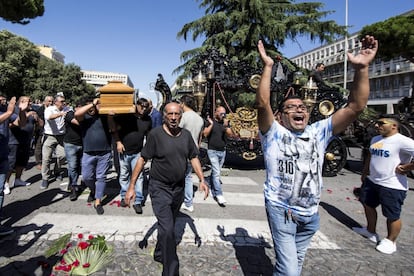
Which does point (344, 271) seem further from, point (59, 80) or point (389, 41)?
point (59, 80)

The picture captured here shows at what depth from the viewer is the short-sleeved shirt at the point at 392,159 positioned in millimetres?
3562

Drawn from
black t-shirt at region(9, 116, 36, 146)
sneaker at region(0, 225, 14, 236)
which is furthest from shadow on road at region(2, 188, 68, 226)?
black t-shirt at region(9, 116, 36, 146)

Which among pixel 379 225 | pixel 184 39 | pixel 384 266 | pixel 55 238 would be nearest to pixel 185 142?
pixel 55 238

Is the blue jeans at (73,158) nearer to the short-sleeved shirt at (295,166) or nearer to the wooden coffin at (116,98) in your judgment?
the wooden coffin at (116,98)

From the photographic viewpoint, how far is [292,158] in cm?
208

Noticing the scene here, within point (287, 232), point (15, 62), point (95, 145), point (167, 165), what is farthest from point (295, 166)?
point (15, 62)

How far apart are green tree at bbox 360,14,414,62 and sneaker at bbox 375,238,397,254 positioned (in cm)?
1354

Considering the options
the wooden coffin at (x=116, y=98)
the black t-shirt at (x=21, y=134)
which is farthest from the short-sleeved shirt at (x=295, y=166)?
the black t-shirt at (x=21, y=134)

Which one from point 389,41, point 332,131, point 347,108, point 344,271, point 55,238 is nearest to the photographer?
point 347,108

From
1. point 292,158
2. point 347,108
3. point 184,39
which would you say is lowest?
point 292,158

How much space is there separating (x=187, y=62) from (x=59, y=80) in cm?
2576

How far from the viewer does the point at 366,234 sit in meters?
4.04

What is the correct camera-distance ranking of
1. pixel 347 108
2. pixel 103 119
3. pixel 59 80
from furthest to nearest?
pixel 59 80, pixel 103 119, pixel 347 108

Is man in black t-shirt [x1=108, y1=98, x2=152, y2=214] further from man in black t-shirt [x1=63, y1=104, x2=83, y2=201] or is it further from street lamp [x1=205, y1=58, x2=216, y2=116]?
street lamp [x1=205, y1=58, x2=216, y2=116]
